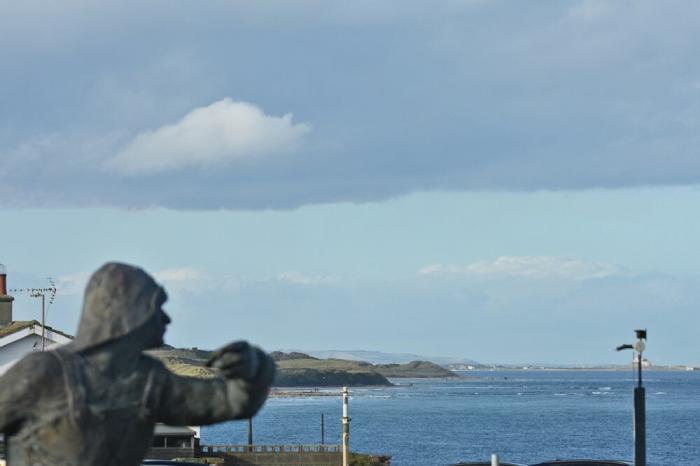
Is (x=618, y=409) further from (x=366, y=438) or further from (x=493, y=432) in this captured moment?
(x=366, y=438)

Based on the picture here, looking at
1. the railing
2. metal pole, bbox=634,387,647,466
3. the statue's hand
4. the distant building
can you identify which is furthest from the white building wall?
the statue's hand

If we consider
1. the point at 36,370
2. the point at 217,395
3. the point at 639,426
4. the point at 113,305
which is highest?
the point at 113,305

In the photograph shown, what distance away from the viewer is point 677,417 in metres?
147

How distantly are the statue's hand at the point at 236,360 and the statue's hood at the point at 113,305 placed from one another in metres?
0.47

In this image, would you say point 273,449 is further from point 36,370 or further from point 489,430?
point 489,430

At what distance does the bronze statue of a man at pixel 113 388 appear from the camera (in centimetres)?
725

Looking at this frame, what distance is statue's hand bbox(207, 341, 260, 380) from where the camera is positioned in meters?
7.28

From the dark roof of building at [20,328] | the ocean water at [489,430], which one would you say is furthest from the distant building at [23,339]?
the ocean water at [489,430]

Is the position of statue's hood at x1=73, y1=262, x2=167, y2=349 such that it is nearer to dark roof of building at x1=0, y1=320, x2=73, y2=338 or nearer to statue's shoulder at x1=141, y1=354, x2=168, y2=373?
statue's shoulder at x1=141, y1=354, x2=168, y2=373

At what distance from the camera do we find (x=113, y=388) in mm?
7340

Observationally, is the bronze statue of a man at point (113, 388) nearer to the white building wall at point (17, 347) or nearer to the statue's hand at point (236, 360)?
the statue's hand at point (236, 360)

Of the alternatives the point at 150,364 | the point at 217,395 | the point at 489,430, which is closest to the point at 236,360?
the point at 217,395

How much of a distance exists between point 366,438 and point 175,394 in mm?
107245

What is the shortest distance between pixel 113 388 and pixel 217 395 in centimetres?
58
